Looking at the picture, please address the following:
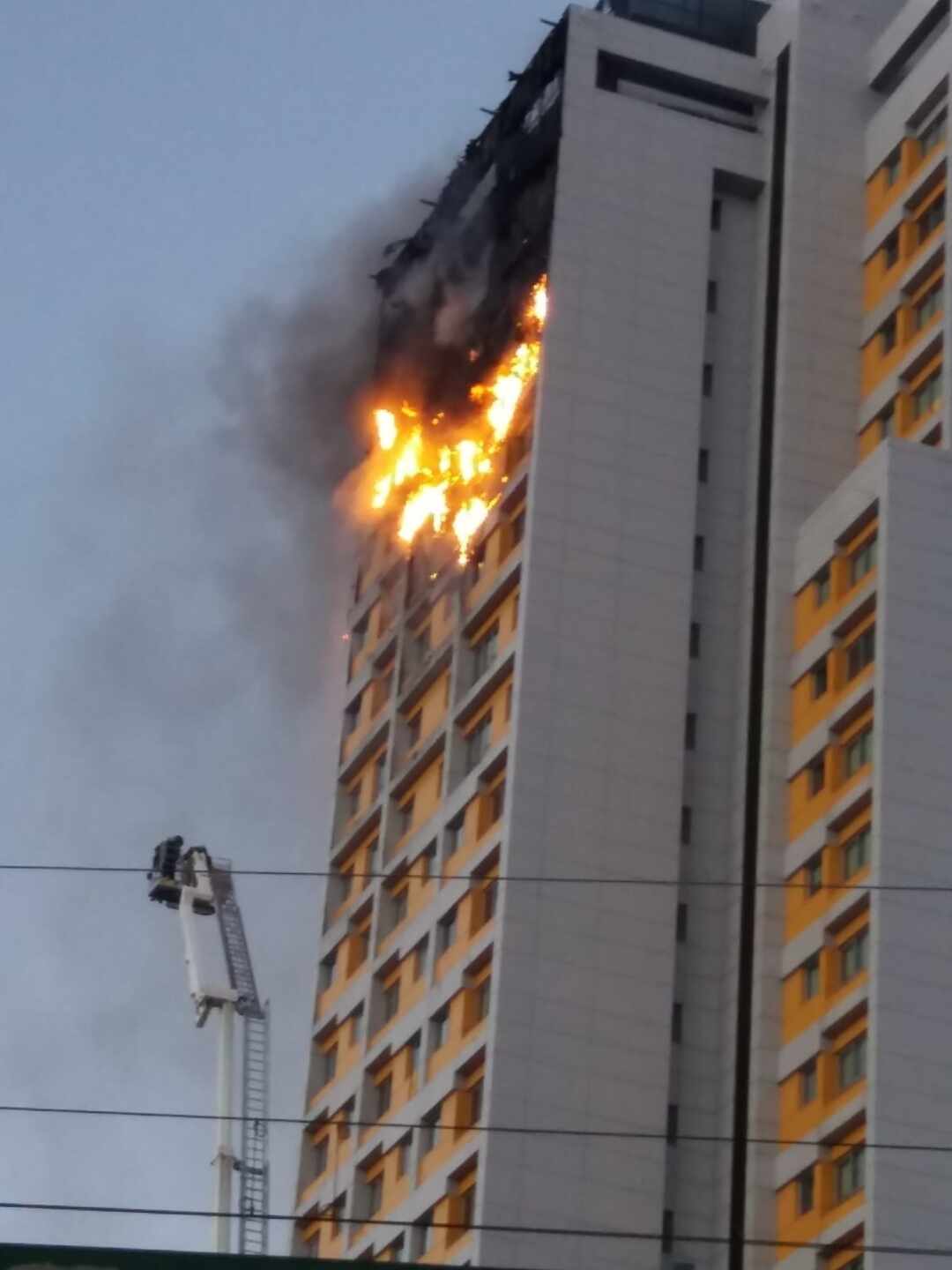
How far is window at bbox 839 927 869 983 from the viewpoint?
66.4 metres

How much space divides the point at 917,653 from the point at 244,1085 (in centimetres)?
3076

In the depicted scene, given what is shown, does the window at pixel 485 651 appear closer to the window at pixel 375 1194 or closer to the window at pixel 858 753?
the window at pixel 858 753

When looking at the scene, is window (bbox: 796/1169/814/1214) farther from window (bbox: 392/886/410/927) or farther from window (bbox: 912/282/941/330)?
window (bbox: 912/282/941/330)

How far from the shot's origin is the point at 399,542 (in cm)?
8650

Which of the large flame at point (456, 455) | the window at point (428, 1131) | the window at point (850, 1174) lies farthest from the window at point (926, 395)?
the window at point (428, 1131)

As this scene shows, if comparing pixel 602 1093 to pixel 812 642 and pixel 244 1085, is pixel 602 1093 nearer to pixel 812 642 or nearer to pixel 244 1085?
pixel 812 642

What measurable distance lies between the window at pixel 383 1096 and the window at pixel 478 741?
8.40 metres

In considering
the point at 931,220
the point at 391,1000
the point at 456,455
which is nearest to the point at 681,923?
the point at 391,1000

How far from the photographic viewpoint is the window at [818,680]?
238ft

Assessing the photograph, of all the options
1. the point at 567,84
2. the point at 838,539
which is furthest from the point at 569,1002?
the point at 567,84

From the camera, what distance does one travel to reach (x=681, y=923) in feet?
237

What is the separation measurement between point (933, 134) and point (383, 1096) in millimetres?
30159

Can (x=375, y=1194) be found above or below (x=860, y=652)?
below

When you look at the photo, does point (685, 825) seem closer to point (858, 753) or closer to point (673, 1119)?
Result: point (858, 753)
